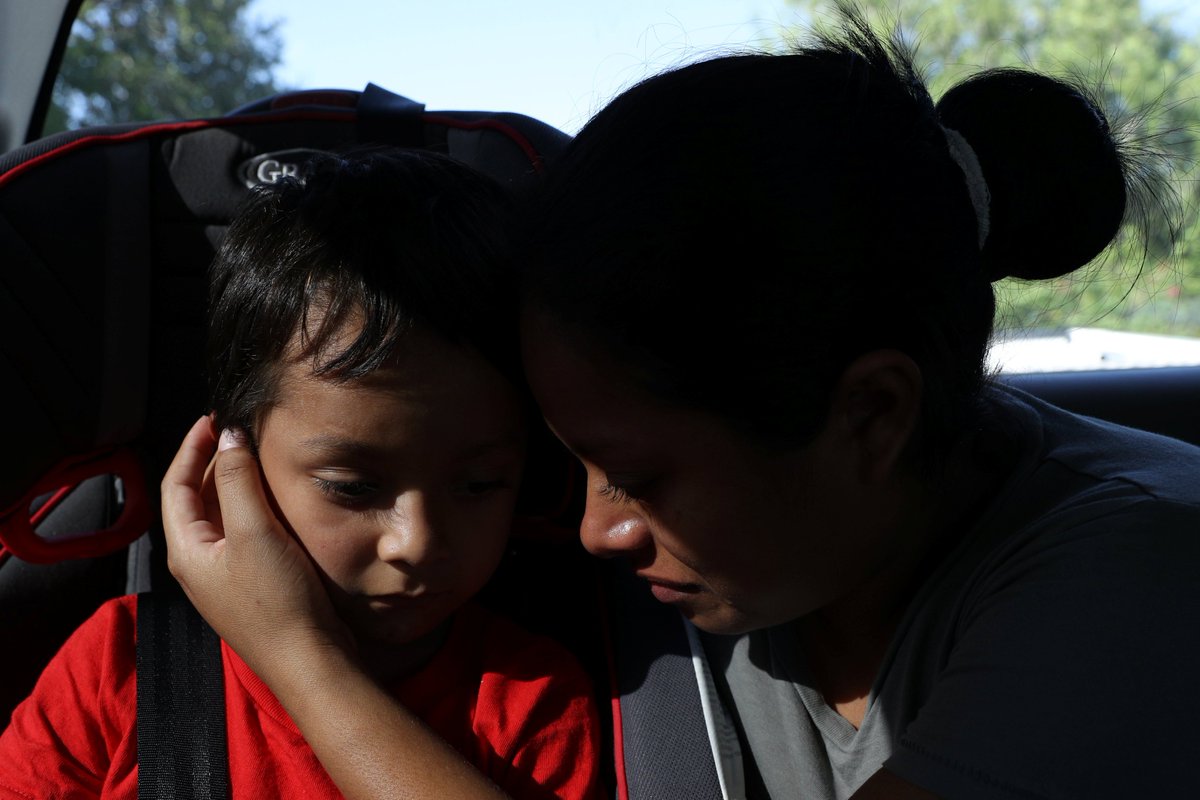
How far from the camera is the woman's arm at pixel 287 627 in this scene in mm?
1009

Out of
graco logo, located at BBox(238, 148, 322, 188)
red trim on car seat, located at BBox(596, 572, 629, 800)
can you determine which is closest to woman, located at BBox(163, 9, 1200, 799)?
red trim on car seat, located at BBox(596, 572, 629, 800)

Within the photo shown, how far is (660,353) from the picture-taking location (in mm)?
912

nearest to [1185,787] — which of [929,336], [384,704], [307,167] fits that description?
[929,336]

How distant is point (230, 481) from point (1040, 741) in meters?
0.81

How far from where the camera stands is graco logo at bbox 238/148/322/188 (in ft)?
4.25

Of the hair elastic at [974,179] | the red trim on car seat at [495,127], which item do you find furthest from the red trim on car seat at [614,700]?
the hair elastic at [974,179]

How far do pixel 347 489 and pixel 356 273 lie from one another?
220 millimetres

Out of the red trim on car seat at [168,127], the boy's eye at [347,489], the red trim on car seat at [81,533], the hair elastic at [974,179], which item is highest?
the red trim on car seat at [168,127]

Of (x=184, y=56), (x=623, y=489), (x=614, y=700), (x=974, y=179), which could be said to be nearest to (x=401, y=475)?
(x=623, y=489)

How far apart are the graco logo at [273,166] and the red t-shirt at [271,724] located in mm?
523

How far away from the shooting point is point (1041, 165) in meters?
1.04

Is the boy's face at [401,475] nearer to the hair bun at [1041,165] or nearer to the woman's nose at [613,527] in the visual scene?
the woman's nose at [613,527]

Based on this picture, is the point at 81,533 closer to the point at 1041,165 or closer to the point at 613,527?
the point at 613,527

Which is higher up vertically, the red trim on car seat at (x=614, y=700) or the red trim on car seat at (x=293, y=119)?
the red trim on car seat at (x=293, y=119)
